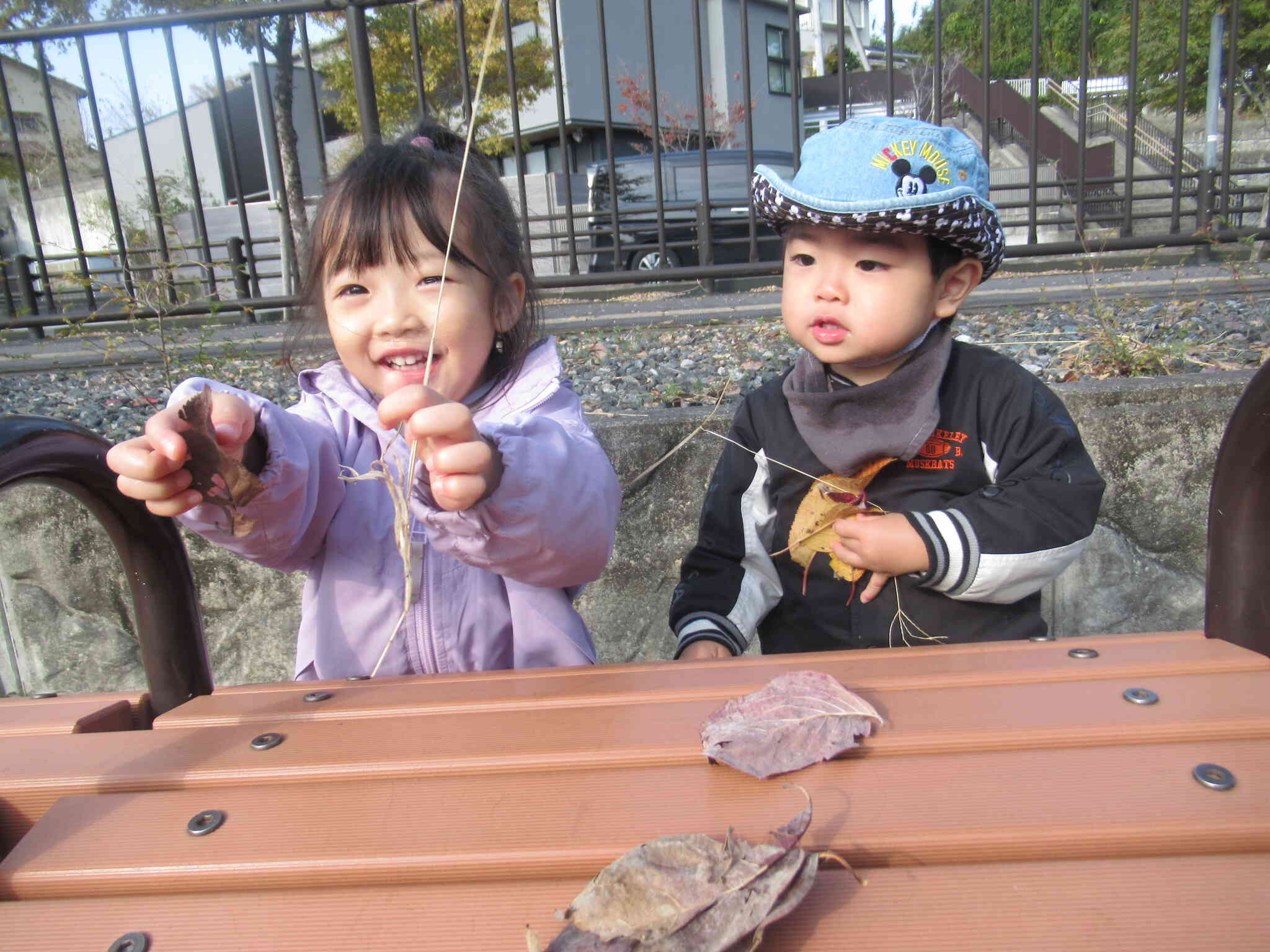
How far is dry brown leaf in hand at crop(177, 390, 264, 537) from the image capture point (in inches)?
44.3

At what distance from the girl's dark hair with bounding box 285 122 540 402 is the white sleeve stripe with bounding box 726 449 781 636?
0.57 m

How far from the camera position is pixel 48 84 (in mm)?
3883

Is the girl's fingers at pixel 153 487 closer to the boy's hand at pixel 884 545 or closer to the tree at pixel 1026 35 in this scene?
the boy's hand at pixel 884 545

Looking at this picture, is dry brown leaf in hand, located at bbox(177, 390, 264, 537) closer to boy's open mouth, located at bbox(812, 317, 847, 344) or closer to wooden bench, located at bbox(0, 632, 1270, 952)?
wooden bench, located at bbox(0, 632, 1270, 952)

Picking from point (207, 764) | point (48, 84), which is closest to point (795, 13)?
point (48, 84)

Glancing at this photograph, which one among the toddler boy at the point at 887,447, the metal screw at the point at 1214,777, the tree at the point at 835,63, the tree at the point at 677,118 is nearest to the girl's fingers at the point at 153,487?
the toddler boy at the point at 887,447

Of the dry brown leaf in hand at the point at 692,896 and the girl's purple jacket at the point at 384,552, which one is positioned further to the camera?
the girl's purple jacket at the point at 384,552

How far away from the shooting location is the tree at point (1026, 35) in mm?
28438

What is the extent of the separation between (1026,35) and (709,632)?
3716cm

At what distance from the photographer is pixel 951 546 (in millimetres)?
1638

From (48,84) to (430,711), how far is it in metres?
4.13

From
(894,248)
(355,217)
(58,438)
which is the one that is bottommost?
(58,438)

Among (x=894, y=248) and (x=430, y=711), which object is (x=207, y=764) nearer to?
(x=430, y=711)

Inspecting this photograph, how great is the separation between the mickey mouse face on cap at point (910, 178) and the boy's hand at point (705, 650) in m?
0.91
